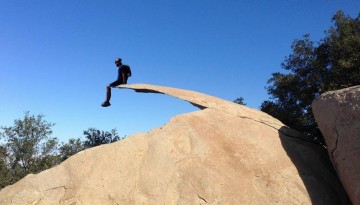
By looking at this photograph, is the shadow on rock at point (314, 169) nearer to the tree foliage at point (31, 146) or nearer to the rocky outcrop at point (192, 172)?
the rocky outcrop at point (192, 172)

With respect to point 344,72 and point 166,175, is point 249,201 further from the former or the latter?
point 344,72

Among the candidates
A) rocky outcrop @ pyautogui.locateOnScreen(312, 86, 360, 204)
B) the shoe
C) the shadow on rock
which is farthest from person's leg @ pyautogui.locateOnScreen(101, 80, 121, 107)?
rocky outcrop @ pyautogui.locateOnScreen(312, 86, 360, 204)

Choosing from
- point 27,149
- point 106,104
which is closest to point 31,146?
point 27,149

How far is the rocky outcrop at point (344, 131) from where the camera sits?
8.23 metres

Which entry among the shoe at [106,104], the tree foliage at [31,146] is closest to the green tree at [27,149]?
the tree foliage at [31,146]

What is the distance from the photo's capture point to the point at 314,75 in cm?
2231

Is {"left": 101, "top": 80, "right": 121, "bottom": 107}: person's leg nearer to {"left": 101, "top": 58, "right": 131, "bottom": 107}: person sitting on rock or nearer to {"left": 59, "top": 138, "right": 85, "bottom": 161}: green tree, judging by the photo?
{"left": 101, "top": 58, "right": 131, "bottom": 107}: person sitting on rock

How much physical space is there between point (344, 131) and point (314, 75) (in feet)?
47.6

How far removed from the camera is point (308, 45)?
23719mm

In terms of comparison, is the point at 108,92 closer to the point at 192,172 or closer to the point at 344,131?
the point at 192,172

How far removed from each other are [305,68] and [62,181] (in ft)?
62.4

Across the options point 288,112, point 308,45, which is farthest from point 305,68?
point 288,112

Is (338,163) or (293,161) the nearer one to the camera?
(338,163)

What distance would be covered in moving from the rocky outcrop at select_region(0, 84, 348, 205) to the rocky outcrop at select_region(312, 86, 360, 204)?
88cm
